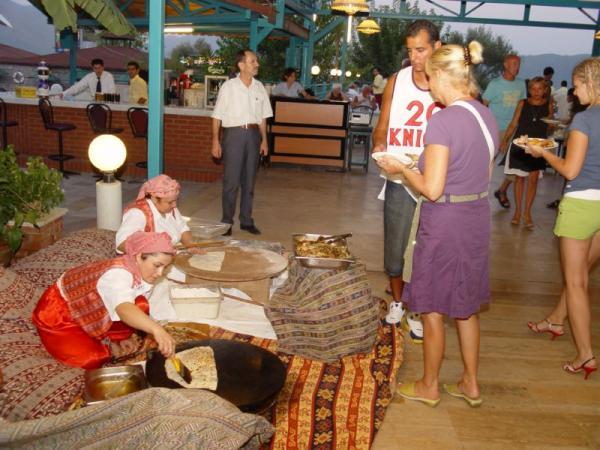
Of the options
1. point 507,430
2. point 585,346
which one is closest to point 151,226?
point 507,430

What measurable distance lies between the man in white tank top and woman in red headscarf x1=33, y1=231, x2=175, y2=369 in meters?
1.73

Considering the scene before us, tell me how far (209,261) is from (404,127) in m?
1.56

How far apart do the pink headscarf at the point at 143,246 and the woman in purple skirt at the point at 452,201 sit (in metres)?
1.23

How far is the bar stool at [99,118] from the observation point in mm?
9812

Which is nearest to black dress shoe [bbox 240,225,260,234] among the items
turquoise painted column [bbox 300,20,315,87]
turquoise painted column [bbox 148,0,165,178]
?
turquoise painted column [bbox 148,0,165,178]

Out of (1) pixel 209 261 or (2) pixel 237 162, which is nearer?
(1) pixel 209 261

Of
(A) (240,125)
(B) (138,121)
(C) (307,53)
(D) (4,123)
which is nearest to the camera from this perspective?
(A) (240,125)

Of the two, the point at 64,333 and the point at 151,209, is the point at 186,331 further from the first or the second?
the point at 151,209

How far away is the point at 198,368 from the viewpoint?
2820mm

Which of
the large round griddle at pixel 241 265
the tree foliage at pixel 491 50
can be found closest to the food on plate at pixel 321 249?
the large round griddle at pixel 241 265

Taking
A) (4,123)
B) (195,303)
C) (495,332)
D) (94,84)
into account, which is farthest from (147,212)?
(94,84)

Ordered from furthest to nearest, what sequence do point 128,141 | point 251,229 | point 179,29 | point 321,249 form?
1. point 179,29
2. point 128,141
3. point 251,229
4. point 321,249

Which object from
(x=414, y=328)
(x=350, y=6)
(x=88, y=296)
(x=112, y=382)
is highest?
(x=350, y=6)

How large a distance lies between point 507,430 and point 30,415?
2.41 meters
